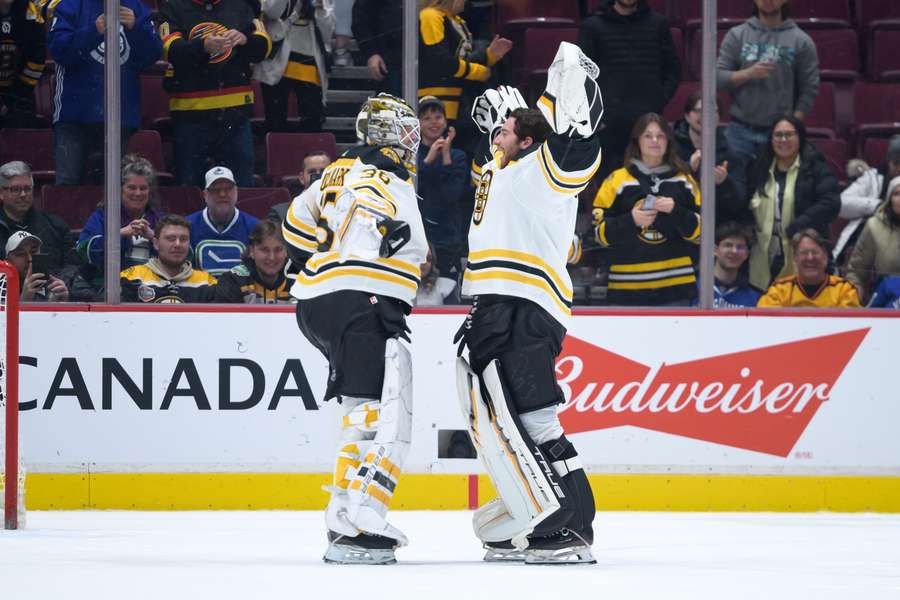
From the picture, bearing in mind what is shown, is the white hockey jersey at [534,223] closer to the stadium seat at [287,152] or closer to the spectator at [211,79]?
the stadium seat at [287,152]

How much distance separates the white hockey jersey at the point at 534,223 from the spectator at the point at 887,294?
7.90 ft

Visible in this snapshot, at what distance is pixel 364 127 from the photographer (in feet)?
16.0

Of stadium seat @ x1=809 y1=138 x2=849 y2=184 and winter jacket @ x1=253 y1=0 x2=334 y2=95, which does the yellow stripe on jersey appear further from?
stadium seat @ x1=809 y1=138 x2=849 y2=184

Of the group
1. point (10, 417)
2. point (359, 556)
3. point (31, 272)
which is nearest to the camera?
point (359, 556)

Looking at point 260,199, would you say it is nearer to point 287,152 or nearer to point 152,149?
point 287,152

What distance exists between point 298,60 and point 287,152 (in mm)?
417

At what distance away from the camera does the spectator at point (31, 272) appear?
643 centimetres

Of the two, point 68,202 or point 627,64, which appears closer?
point 68,202

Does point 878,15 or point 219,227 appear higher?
point 878,15

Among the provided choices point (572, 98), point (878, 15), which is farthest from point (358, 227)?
point (878, 15)

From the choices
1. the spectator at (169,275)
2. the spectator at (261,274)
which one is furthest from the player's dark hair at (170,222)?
the spectator at (261,274)

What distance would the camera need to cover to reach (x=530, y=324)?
185 inches

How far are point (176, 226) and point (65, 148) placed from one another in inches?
21.5

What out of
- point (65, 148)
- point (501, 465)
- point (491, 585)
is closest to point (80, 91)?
point (65, 148)
